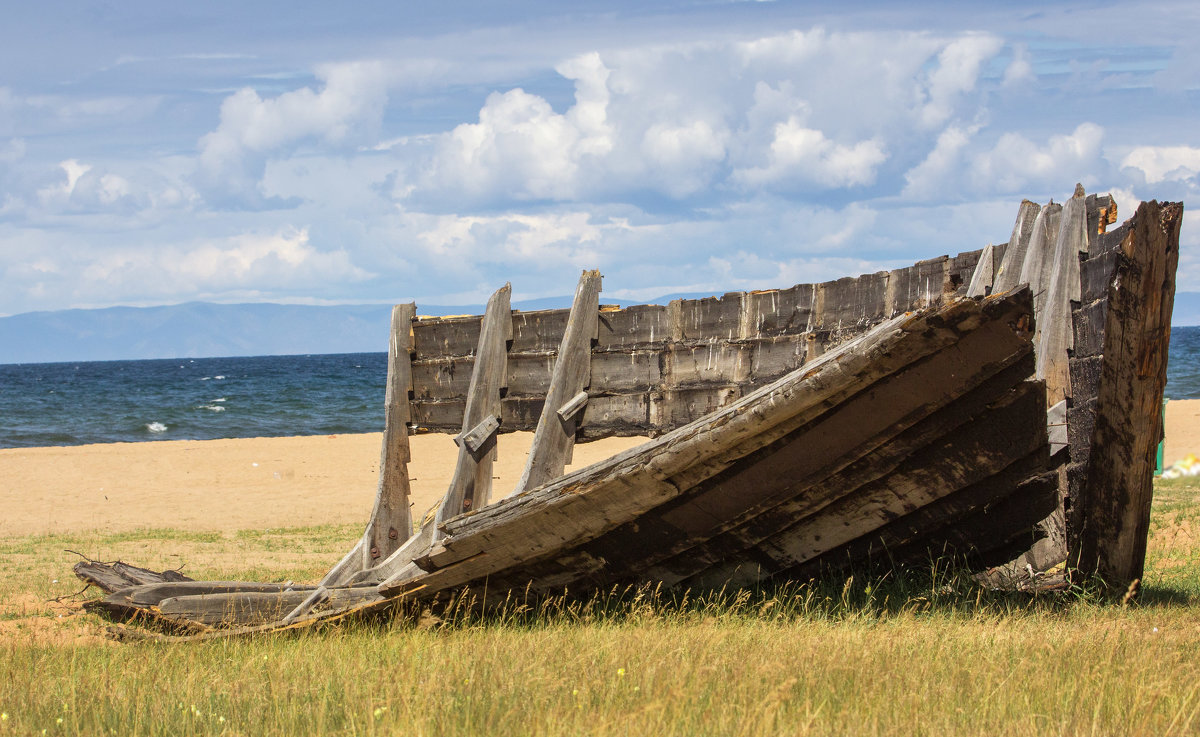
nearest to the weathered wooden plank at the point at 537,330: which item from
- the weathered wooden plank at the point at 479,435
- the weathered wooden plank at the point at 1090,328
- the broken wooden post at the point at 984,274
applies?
the weathered wooden plank at the point at 479,435

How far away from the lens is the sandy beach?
579 inches

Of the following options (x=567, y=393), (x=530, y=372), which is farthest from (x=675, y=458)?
(x=530, y=372)

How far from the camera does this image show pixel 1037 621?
4633mm

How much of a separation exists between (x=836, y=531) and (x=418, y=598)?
220cm

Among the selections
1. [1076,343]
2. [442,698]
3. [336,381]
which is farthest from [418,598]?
[336,381]

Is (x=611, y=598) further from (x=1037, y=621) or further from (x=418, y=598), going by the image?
(x=1037, y=621)

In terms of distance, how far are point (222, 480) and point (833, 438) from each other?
1760 cm

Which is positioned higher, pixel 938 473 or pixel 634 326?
pixel 634 326

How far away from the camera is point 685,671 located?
12.2 ft

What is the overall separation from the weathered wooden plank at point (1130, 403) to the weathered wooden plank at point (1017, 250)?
110 cm

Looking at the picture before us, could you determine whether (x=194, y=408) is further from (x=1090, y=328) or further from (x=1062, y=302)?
(x=1090, y=328)

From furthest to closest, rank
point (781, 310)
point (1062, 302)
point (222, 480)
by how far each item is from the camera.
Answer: point (222, 480) < point (781, 310) < point (1062, 302)


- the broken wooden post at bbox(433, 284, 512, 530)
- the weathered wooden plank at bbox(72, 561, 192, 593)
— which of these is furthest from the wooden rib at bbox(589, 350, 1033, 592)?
the weathered wooden plank at bbox(72, 561, 192, 593)

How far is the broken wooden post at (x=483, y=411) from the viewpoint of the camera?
6859 mm
